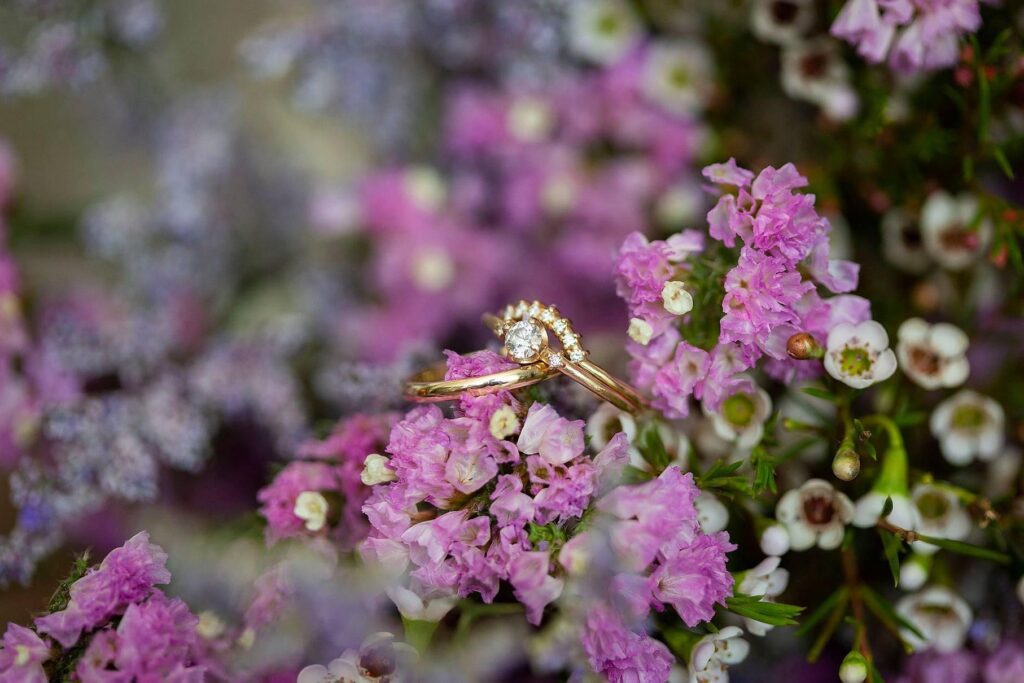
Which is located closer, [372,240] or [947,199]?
[947,199]

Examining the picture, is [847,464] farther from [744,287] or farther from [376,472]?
[376,472]

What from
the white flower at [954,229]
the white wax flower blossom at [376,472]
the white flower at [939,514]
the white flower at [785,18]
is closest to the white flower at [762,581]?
the white flower at [939,514]

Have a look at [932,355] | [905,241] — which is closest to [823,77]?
[905,241]

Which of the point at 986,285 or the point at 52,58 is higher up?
the point at 52,58

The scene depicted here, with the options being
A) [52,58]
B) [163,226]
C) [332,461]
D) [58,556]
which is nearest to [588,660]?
[332,461]

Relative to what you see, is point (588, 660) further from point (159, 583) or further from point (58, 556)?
point (58, 556)

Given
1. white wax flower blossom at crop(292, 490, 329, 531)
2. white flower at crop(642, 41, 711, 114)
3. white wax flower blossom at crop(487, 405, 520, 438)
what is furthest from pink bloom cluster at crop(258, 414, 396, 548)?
white flower at crop(642, 41, 711, 114)
